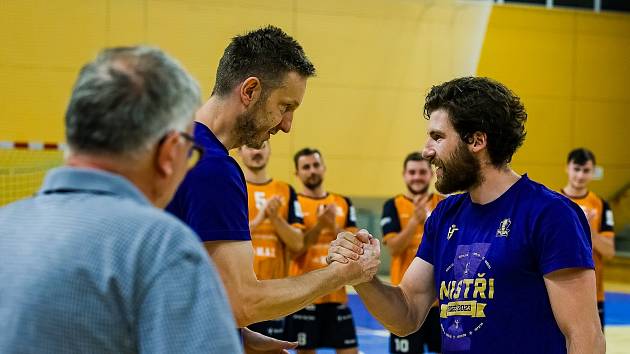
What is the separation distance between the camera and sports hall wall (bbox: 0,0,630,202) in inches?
578

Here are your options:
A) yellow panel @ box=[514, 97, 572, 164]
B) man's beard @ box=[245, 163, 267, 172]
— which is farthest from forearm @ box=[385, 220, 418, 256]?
yellow panel @ box=[514, 97, 572, 164]

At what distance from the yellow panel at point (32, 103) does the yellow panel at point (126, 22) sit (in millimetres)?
1088

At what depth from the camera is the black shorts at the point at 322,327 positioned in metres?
8.51

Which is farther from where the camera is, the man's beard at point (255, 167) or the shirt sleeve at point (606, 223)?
the shirt sleeve at point (606, 223)

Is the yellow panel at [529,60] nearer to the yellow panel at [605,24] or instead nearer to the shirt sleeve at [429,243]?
the yellow panel at [605,24]

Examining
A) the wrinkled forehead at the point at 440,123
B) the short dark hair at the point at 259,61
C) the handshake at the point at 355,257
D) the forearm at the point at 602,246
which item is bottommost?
the forearm at the point at 602,246

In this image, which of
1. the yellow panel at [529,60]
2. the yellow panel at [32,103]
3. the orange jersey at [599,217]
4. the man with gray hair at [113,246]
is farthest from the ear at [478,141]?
the yellow panel at [529,60]

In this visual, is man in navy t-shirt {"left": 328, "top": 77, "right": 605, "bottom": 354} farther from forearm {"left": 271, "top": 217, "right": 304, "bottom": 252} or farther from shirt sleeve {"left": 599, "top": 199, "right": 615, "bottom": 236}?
shirt sleeve {"left": 599, "top": 199, "right": 615, "bottom": 236}

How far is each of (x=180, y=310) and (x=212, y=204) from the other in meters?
1.29

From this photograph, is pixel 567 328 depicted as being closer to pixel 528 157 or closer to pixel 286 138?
pixel 286 138

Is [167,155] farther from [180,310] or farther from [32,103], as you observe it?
[32,103]

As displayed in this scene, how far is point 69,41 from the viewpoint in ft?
48.8

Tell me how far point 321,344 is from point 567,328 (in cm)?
562

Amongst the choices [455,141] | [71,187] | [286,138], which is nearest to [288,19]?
[286,138]
